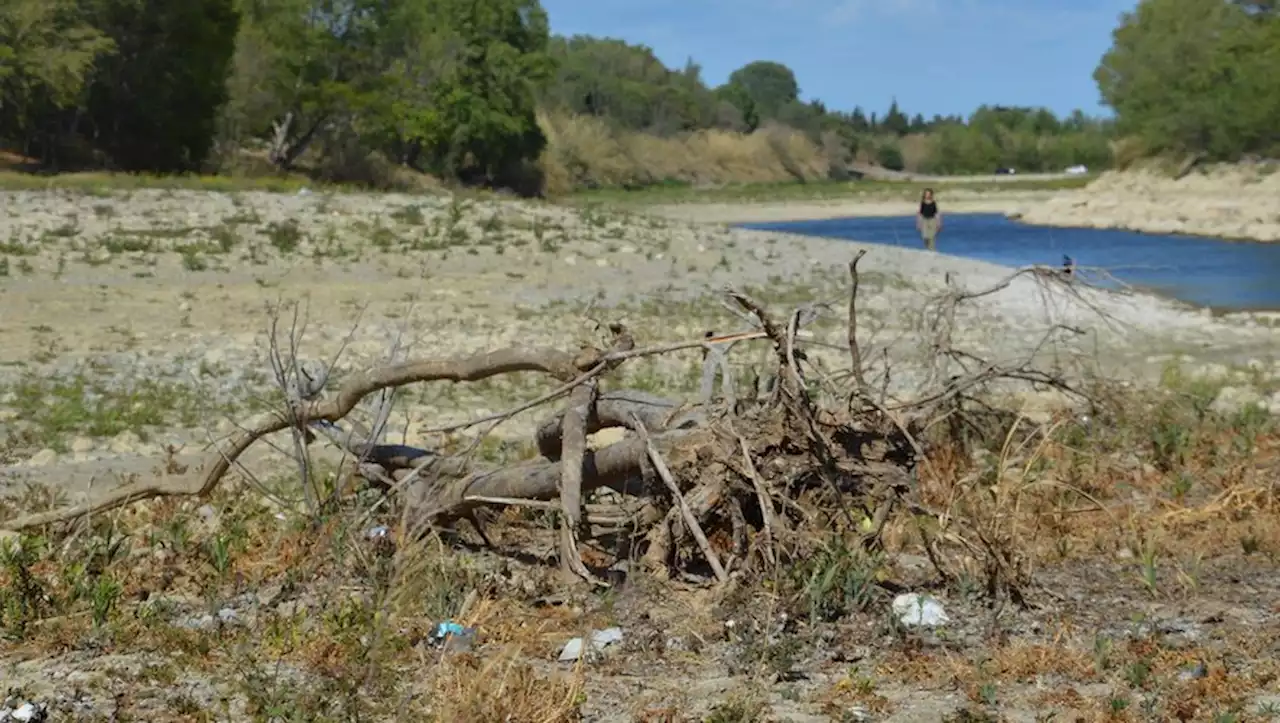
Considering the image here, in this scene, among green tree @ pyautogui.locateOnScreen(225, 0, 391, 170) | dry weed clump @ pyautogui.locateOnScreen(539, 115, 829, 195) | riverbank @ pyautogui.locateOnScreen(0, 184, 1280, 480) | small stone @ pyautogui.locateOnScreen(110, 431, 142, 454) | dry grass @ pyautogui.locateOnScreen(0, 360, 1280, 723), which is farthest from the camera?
dry weed clump @ pyautogui.locateOnScreen(539, 115, 829, 195)

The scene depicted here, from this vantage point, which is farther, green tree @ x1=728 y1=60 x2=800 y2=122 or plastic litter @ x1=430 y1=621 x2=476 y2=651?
green tree @ x1=728 y1=60 x2=800 y2=122

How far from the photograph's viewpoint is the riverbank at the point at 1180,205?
40.8 metres

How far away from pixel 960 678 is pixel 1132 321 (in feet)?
43.3

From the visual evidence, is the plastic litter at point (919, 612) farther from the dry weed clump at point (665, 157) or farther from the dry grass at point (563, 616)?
the dry weed clump at point (665, 157)

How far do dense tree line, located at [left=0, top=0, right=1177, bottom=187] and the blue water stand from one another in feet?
43.5

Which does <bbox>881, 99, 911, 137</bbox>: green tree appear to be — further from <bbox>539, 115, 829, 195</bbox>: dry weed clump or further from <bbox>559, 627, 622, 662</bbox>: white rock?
<bbox>559, 627, 622, 662</bbox>: white rock

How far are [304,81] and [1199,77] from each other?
132 ft

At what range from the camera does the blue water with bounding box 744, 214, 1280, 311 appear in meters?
22.7

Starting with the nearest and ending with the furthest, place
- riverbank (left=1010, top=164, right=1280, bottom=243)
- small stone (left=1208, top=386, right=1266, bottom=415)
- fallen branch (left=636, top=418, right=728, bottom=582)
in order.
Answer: fallen branch (left=636, top=418, right=728, bottom=582) → small stone (left=1208, top=386, right=1266, bottom=415) → riverbank (left=1010, top=164, right=1280, bottom=243)

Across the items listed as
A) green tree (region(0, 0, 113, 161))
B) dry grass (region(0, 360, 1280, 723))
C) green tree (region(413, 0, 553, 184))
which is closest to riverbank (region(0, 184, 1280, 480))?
dry grass (region(0, 360, 1280, 723))

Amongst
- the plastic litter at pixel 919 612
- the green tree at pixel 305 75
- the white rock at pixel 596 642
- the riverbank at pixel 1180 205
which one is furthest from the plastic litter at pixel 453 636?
the green tree at pixel 305 75

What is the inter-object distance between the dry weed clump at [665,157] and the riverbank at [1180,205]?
21913 mm

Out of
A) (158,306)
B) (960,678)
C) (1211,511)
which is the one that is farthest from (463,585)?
(158,306)

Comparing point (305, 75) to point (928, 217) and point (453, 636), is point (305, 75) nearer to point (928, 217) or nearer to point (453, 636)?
point (928, 217)
